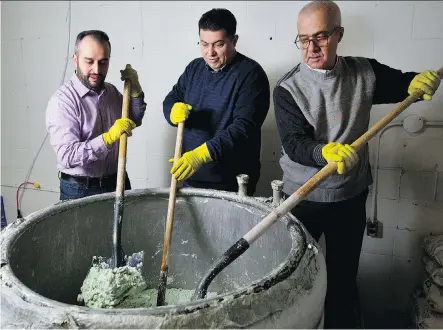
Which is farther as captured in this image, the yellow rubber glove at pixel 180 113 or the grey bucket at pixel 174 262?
the yellow rubber glove at pixel 180 113

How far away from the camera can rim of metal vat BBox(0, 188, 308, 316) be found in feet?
2.42

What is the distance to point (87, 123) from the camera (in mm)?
1680

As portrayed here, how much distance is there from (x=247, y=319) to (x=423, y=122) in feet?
4.80

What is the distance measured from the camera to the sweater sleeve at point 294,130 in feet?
4.50

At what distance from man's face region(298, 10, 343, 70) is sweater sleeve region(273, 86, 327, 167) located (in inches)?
6.2

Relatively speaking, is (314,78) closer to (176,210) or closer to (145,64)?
(176,210)

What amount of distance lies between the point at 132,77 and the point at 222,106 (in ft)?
1.46

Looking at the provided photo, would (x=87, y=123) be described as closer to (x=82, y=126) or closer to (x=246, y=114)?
(x=82, y=126)

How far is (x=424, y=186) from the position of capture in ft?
6.22

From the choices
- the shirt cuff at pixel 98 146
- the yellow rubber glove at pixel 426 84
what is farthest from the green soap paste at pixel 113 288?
the yellow rubber glove at pixel 426 84

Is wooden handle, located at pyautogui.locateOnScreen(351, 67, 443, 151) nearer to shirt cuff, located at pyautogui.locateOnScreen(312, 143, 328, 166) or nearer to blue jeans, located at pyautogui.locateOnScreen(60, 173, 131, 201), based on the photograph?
shirt cuff, located at pyautogui.locateOnScreen(312, 143, 328, 166)

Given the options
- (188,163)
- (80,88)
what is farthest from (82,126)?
(188,163)

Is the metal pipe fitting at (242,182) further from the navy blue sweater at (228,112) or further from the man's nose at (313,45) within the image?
the man's nose at (313,45)

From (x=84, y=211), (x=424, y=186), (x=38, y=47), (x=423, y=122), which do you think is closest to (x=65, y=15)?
(x=38, y=47)
